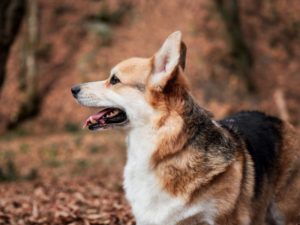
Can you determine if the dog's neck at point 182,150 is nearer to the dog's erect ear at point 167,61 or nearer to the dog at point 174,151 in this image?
the dog at point 174,151

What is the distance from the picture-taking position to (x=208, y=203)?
4.97 m

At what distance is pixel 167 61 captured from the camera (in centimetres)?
514

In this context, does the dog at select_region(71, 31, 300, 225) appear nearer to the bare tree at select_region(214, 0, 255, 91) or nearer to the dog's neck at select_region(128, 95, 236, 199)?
the dog's neck at select_region(128, 95, 236, 199)

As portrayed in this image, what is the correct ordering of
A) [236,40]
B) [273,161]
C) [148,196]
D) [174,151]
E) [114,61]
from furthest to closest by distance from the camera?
[236,40], [114,61], [273,161], [148,196], [174,151]

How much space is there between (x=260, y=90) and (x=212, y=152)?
1483 centimetres

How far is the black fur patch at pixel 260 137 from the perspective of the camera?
5.46m

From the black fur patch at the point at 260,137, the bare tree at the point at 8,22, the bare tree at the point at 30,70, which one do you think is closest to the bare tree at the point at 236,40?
the bare tree at the point at 30,70

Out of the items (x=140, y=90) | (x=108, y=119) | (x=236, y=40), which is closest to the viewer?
(x=140, y=90)

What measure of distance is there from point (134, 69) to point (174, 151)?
0.91 metres

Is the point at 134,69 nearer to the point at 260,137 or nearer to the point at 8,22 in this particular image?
the point at 260,137

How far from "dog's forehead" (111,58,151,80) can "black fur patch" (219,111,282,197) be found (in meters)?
0.96

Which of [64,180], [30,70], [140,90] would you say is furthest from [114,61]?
[140,90]

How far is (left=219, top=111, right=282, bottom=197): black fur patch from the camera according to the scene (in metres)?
5.46

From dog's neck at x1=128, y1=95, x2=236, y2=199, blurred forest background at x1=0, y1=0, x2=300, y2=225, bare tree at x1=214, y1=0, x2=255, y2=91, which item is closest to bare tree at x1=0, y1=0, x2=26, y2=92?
blurred forest background at x1=0, y1=0, x2=300, y2=225
